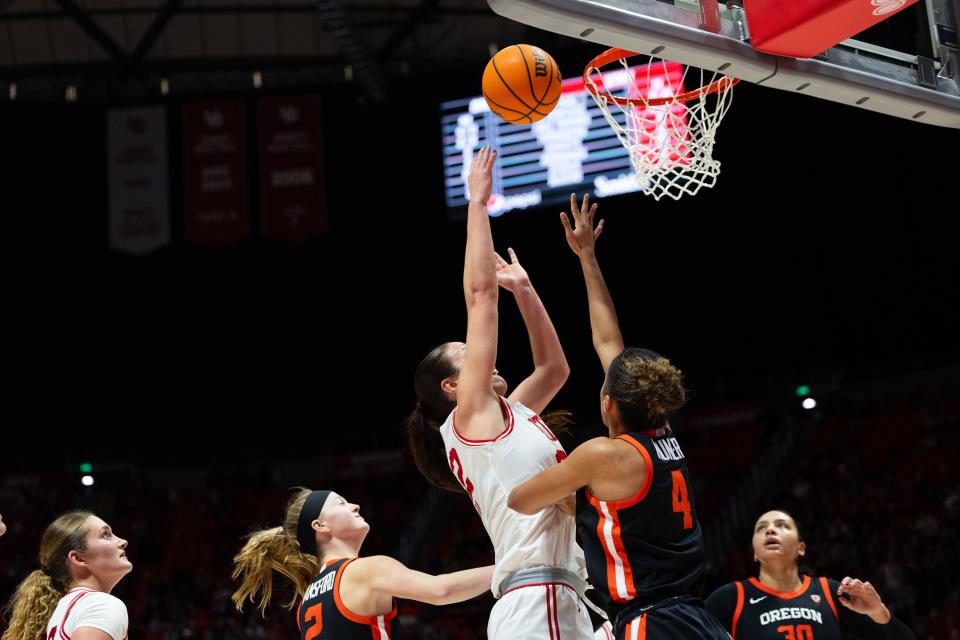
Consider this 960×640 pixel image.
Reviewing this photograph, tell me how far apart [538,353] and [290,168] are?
12.5 metres

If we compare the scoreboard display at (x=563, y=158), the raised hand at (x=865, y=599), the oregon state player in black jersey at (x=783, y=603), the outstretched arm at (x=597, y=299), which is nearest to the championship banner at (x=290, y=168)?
the scoreboard display at (x=563, y=158)

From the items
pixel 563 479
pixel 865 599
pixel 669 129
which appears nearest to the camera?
pixel 563 479

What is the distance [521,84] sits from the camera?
4.58 m

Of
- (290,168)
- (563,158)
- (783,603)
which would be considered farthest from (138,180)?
(783,603)

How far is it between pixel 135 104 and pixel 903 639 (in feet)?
51.7

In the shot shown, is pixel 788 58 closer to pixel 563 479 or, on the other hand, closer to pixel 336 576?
pixel 563 479

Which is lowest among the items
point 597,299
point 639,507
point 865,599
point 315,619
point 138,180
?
point 865,599

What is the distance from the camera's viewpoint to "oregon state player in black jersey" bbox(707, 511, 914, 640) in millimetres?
5441

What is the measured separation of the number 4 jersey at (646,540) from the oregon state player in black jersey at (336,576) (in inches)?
15.5

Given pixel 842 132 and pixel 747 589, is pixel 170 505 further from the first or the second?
pixel 747 589

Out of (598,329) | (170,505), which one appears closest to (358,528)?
(598,329)

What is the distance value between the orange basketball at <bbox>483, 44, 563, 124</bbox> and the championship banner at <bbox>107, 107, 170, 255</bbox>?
39.6 ft

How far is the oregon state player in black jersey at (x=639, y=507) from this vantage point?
339cm

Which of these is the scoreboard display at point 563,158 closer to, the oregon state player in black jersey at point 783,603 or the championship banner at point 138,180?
the championship banner at point 138,180
